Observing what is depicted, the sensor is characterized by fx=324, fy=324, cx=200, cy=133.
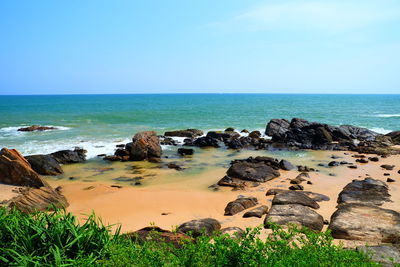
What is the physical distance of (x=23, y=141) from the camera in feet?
92.9

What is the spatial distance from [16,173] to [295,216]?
10.3 meters

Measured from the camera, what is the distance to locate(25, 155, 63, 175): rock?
1670cm

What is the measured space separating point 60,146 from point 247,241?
23483 mm

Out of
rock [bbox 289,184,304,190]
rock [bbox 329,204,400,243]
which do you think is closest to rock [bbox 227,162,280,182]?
rock [bbox 289,184,304,190]

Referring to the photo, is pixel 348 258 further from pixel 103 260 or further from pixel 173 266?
pixel 103 260

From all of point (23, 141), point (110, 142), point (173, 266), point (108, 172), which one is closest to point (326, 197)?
point (173, 266)

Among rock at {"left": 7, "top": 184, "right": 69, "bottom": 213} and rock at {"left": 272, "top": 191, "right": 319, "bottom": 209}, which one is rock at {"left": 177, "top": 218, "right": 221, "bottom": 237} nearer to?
A: rock at {"left": 272, "top": 191, "right": 319, "bottom": 209}

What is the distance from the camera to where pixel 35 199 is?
34.3 feet

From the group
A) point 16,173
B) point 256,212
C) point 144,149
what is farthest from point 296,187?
point 16,173

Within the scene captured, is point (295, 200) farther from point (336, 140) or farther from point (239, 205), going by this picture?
point (336, 140)

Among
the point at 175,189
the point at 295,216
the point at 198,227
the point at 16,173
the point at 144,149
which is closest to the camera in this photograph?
the point at 198,227

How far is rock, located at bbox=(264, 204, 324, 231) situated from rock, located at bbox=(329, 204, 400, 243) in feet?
1.36

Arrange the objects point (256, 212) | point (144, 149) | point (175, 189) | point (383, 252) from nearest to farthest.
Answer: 1. point (383, 252)
2. point (256, 212)
3. point (175, 189)
4. point (144, 149)

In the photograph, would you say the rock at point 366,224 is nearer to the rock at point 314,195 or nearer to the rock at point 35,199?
the rock at point 314,195
